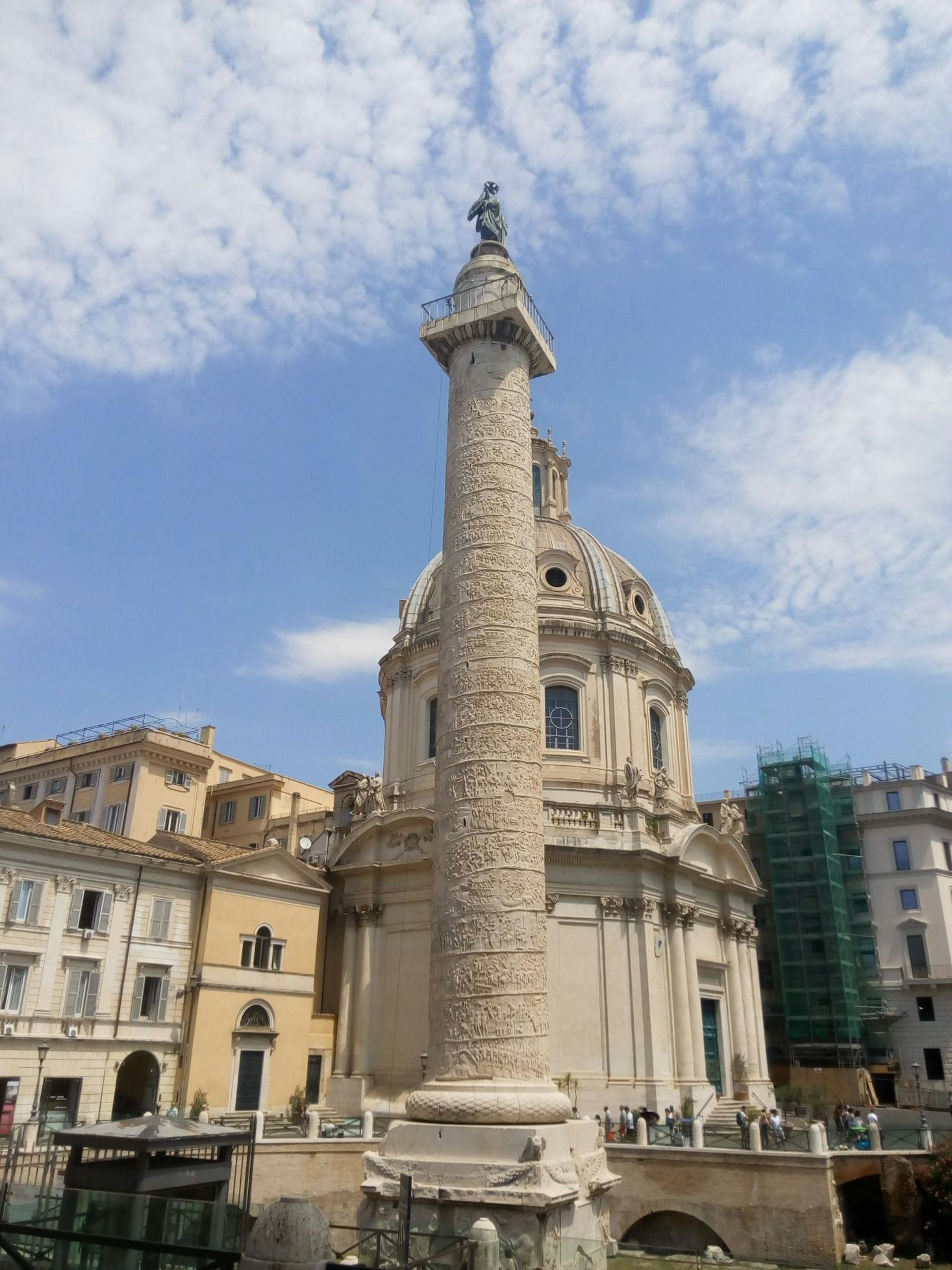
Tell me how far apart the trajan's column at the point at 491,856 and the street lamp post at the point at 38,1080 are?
1263cm

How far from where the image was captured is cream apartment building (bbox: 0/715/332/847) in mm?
44469

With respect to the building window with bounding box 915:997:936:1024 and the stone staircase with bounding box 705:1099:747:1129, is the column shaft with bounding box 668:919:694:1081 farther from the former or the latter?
the building window with bounding box 915:997:936:1024

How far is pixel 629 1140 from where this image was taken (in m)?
25.3

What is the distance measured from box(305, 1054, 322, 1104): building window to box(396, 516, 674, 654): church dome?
15554 mm

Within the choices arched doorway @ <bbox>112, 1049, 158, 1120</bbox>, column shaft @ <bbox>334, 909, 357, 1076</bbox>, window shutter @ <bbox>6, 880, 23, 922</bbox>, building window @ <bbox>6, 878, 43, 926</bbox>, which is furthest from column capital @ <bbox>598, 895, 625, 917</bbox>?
window shutter @ <bbox>6, 880, 23, 922</bbox>

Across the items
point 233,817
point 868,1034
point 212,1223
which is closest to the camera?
point 212,1223

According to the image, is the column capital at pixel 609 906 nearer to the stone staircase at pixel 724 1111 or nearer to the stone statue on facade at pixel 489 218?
the stone staircase at pixel 724 1111

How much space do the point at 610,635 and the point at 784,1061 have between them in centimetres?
2141

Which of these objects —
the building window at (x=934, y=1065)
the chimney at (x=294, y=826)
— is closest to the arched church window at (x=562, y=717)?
the chimney at (x=294, y=826)

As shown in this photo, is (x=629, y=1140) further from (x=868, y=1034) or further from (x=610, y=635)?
(x=868, y=1034)

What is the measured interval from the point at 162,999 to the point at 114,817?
17.7m

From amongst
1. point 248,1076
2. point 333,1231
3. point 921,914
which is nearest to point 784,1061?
point 921,914

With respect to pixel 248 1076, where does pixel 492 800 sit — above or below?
above

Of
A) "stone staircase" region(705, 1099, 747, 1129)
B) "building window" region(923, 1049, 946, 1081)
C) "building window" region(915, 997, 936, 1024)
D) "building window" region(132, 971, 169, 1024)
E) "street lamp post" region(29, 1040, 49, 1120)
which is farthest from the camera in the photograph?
"building window" region(915, 997, 936, 1024)
